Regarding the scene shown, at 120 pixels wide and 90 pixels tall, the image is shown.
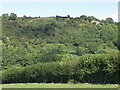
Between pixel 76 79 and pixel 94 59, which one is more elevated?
pixel 94 59

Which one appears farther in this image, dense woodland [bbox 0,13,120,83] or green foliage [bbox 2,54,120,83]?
dense woodland [bbox 0,13,120,83]

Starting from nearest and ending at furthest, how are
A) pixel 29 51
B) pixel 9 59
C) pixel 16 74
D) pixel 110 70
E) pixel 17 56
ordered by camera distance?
pixel 110 70, pixel 16 74, pixel 9 59, pixel 17 56, pixel 29 51

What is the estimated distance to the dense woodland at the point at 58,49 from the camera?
28.6 meters

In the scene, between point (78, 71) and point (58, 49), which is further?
point (58, 49)

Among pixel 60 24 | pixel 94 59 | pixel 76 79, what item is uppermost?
pixel 60 24

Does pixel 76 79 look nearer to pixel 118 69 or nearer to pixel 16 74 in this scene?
pixel 118 69

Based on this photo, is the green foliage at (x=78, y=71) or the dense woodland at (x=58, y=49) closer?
the green foliage at (x=78, y=71)

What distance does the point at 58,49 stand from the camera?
10225cm

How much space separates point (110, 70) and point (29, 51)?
76.7m

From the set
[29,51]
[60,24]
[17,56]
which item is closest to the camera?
[17,56]

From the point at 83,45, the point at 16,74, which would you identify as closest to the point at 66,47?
the point at 83,45

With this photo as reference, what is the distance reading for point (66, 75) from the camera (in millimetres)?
29984

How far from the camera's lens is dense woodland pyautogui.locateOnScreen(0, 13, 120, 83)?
2862cm

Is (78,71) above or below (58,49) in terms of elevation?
below
